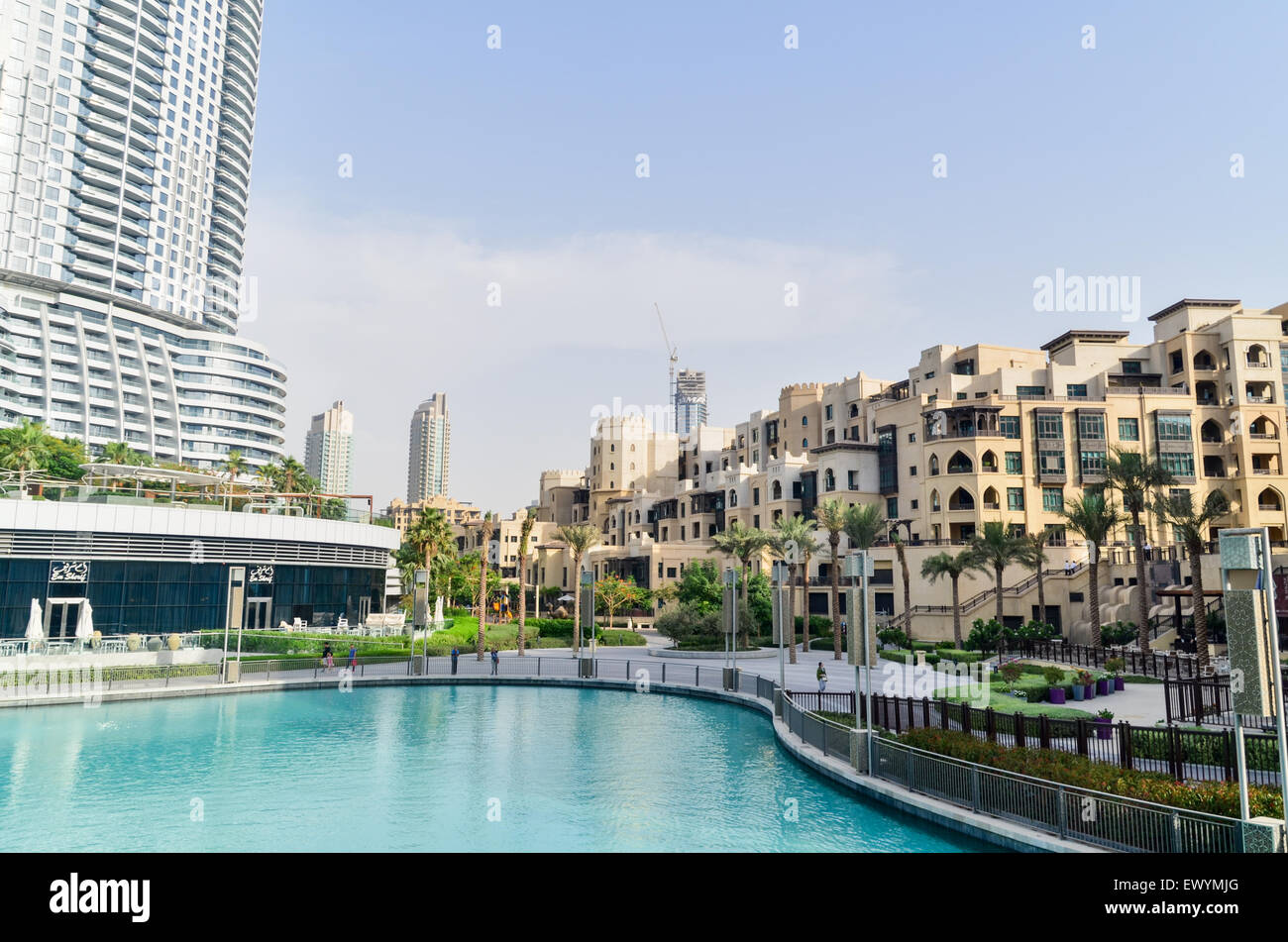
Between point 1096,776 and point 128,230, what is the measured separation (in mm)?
154750

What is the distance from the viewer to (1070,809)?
14117 millimetres

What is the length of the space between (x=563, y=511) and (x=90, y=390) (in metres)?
74.6

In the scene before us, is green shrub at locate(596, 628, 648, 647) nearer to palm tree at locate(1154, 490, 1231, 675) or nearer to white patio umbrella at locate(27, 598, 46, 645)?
white patio umbrella at locate(27, 598, 46, 645)

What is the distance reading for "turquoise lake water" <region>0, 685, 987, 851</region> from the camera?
53.0 feet

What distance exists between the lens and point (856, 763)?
64.7 ft

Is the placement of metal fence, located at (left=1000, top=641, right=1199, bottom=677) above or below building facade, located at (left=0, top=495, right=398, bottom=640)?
below

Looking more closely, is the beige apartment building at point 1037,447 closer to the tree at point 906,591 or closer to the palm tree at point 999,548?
the tree at point 906,591

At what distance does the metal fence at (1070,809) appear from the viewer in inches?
482

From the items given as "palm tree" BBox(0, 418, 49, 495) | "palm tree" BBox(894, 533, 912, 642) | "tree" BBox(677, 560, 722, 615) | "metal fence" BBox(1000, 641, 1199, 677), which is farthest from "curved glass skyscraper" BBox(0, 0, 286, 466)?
"metal fence" BBox(1000, 641, 1199, 677)

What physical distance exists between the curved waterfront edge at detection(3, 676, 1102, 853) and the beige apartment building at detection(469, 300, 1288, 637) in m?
31.2

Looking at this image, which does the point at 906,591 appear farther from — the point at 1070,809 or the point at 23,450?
the point at 23,450

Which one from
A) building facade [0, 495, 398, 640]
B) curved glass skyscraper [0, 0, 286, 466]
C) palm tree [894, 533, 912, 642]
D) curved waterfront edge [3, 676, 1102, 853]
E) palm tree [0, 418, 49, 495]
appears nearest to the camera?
curved waterfront edge [3, 676, 1102, 853]
